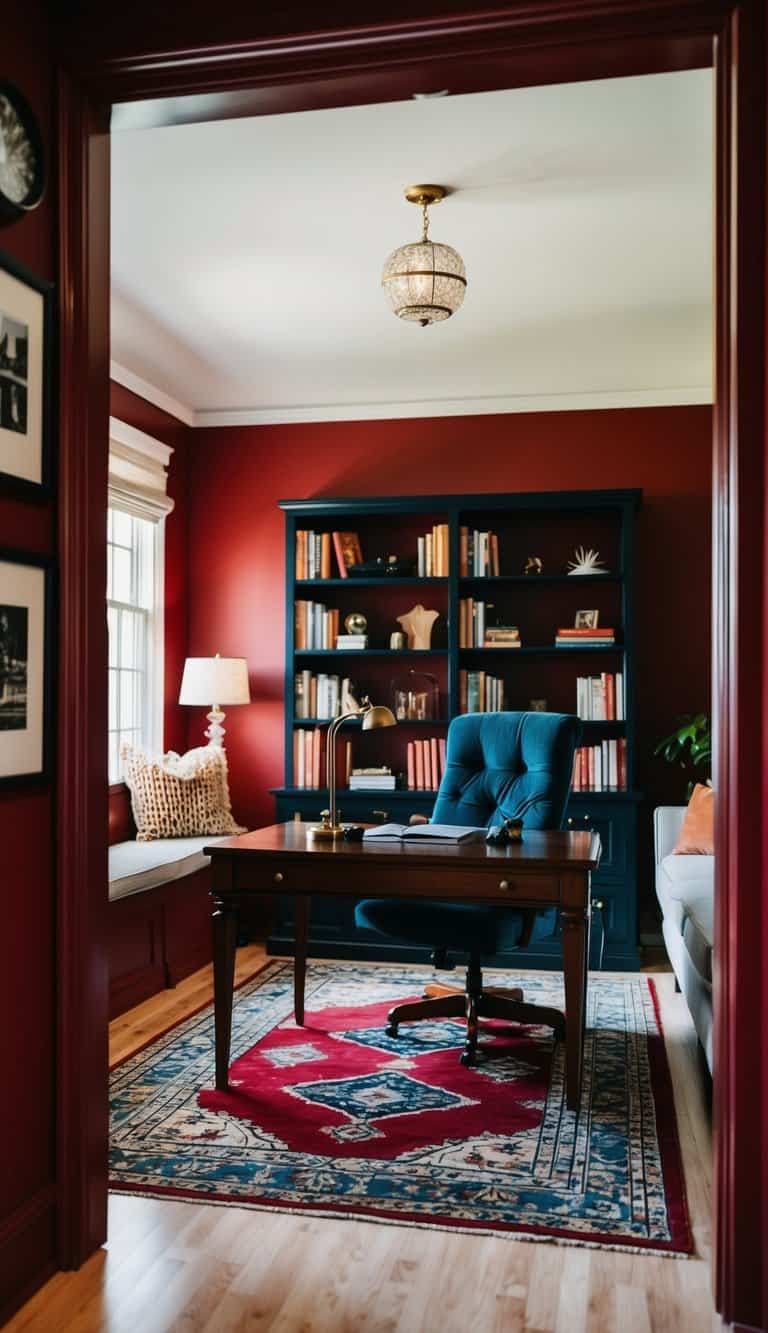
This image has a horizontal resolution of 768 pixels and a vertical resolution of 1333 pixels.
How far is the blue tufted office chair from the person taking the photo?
3.74 m

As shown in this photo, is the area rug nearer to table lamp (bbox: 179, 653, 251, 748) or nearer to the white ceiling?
table lamp (bbox: 179, 653, 251, 748)

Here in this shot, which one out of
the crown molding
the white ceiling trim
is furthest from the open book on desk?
the crown molding

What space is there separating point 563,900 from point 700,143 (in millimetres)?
2326

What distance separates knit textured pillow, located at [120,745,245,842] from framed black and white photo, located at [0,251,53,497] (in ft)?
9.83

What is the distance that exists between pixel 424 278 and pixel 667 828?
2.56 meters

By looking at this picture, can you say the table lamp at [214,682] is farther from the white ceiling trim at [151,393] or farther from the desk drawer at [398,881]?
the desk drawer at [398,881]

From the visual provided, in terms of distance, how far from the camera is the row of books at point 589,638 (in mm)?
5520

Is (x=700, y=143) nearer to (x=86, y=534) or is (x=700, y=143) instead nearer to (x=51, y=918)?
(x=86, y=534)

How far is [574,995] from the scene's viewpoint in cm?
333

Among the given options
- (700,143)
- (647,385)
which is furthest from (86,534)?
(647,385)

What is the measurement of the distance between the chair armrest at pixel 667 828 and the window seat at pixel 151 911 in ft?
6.68

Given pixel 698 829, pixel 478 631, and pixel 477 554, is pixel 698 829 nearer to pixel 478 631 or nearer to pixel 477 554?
pixel 478 631

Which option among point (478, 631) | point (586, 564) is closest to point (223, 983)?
point (478, 631)

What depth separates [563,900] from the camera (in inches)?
130
